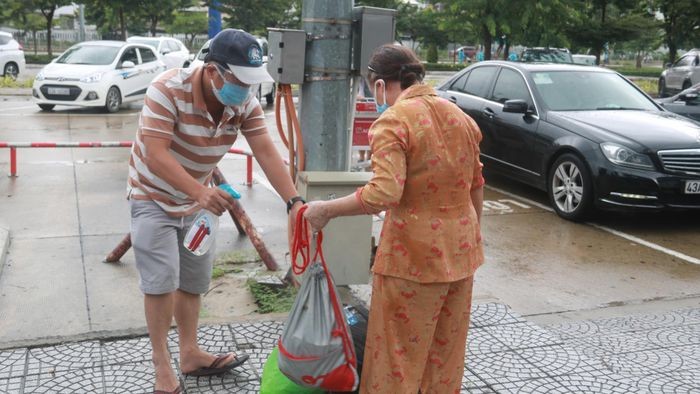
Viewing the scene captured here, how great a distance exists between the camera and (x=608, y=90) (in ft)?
29.9

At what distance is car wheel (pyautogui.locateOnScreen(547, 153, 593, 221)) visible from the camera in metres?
7.87

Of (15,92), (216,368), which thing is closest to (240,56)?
(216,368)

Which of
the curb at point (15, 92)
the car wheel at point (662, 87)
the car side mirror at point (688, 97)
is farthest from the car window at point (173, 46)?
the car side mirror at point (688, 97)

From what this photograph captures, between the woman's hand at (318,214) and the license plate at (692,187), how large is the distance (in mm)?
5483

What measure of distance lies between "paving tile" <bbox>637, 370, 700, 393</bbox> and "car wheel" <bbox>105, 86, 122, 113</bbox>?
14588 millimetres

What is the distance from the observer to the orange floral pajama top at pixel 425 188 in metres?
2.99

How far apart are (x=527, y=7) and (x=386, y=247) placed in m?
20.1

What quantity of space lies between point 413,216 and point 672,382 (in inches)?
80.9

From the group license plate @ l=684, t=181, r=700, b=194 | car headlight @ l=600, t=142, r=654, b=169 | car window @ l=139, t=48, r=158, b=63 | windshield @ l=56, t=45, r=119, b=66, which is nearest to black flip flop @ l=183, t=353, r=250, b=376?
car headlight @ l=600, t=142, r=654, b=169

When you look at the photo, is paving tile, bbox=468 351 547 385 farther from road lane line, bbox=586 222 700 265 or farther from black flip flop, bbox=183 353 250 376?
road lane line, bbox=586 222 700 265

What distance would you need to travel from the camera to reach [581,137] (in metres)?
8.05

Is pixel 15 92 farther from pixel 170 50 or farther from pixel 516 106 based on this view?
pixel 516 106

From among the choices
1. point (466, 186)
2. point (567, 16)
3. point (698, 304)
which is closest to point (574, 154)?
point (698, 304)

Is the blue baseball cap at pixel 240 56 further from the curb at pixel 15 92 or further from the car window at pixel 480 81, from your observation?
the curb at pixel 15 92
